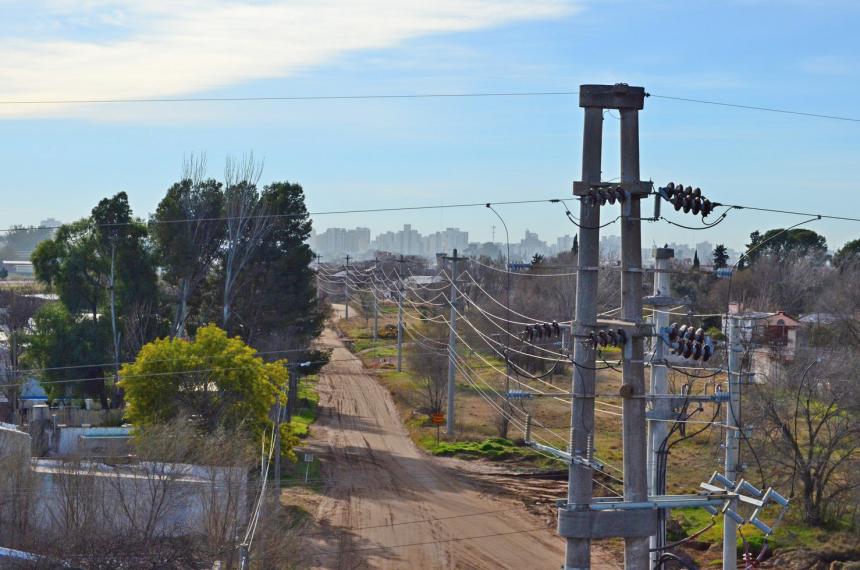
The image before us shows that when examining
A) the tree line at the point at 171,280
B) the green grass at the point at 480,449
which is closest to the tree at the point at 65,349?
the tree line at the point at 171,280

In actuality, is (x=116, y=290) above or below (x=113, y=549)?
above

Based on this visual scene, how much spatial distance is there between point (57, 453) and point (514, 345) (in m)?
21.8

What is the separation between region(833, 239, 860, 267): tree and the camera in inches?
2645

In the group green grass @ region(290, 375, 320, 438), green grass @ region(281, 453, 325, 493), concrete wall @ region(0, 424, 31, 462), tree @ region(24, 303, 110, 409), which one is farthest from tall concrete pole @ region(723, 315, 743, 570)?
tree @ region(24, 303, 110, 409)

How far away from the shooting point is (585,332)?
10.5 m

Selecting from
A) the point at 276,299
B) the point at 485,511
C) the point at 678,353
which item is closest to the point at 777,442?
the point at 485,511

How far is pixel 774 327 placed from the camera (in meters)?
49.8

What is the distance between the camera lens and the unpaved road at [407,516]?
75.5 feet

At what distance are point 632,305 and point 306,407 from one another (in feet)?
118

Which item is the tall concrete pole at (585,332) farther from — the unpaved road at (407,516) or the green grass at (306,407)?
the green grass at (306,407)

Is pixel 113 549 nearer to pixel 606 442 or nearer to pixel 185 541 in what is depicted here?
pixel 185 541

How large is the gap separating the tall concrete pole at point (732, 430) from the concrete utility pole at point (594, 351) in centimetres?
414

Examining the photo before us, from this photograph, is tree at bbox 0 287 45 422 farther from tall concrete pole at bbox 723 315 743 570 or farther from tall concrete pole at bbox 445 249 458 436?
tall concrete pole at bbox 723 315 743 570

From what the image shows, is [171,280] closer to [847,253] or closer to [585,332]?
[585,332]
